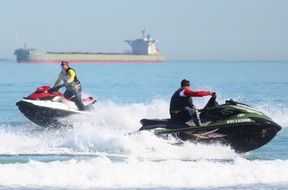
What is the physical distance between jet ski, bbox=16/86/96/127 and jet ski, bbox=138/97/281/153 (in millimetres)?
4663

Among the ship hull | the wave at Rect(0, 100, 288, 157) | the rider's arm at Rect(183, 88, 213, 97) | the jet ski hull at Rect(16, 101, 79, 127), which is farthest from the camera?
the ship hull

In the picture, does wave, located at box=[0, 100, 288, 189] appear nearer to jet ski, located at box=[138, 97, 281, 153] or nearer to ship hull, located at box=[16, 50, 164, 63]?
jet ski, located at box=[138, 97, 281, 153]

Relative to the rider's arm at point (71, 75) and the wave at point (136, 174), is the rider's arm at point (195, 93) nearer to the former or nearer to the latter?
the wave at point (136, 174)

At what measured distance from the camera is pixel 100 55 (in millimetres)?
123875

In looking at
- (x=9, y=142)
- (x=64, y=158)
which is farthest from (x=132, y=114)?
(x=64, y=158)

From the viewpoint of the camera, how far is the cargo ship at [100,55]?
394ft

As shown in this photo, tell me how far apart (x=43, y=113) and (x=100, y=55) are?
10718 cm

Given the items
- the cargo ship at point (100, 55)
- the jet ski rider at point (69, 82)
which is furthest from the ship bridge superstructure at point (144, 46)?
the jet ski rider at point (69, 82)

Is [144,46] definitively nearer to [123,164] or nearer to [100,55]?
[100,55]

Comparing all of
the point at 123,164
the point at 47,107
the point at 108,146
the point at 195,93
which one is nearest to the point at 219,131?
the point at 195,93

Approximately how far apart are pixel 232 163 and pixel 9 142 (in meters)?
4.58

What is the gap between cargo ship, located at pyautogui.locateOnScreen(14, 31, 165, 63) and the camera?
394 feet

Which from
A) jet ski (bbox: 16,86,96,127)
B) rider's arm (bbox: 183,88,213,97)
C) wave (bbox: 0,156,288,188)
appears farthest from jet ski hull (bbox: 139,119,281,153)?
jet ski (bbox: 16,86,96,127)

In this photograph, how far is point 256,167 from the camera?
11.4 metres
